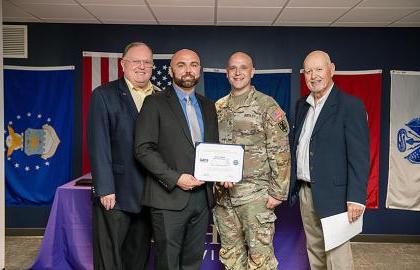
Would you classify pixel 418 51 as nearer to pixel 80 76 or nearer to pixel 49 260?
pixel 80 76

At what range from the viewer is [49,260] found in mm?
3027

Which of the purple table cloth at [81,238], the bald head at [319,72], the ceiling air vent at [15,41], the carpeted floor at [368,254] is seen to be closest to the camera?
the bald head at [319,72]

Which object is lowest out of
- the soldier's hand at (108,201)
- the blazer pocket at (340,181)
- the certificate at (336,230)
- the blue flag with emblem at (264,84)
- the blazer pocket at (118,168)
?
the certificate at (336,230)

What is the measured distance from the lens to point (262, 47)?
4.54 meters

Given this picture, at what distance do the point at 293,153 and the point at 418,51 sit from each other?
9.87 ft

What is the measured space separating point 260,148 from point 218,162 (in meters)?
0.39

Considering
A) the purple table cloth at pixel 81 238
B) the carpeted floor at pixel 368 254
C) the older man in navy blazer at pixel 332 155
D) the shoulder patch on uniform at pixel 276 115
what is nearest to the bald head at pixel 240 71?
the shoulder patch on uniform at pixel 276 115

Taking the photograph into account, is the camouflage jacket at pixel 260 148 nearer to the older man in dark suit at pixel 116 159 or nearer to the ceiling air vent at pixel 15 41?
the older man in dark suit at pixel 116 159

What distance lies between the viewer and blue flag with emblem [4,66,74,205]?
443cm

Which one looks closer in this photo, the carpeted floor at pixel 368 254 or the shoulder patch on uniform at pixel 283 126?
the shoulder patch on uniform at pixel 283 126

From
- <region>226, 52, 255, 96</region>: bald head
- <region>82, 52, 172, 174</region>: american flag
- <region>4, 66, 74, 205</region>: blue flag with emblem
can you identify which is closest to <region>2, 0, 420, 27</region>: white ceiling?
<region>82, 52, 172, 174</region>: american flag

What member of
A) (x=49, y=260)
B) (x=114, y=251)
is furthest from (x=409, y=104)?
(x=49, y=260)

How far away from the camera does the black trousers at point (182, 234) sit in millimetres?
2059

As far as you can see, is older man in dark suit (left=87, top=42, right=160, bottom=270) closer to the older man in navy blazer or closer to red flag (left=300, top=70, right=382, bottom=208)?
the older man in navy blazer
